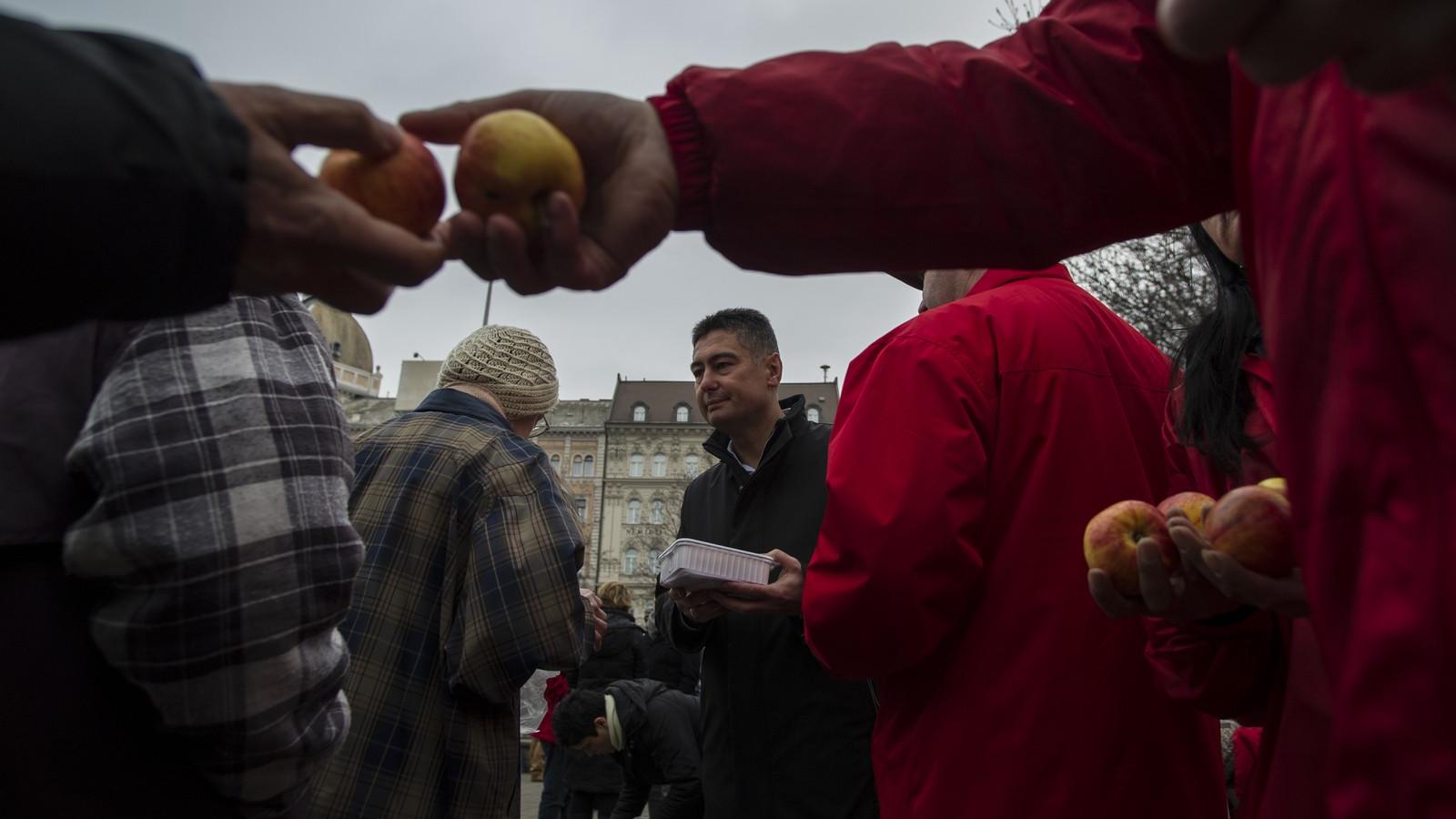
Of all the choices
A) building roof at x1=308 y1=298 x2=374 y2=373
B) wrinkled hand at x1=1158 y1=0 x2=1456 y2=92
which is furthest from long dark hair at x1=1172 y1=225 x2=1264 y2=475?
building roof at x1=308 y1=298 x2=374 y2=373

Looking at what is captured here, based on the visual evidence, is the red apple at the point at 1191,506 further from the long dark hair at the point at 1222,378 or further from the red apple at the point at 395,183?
the red apple at the point at 395,183

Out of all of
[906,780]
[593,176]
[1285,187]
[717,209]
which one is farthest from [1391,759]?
[906,780]

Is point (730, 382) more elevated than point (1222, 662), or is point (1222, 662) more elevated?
point (730, 382)

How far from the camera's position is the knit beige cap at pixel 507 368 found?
3887mm

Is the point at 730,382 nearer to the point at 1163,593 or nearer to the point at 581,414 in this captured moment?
the point at 1163,593

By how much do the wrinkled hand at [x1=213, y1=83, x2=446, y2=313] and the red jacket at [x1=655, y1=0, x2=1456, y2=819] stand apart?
0.43 metres

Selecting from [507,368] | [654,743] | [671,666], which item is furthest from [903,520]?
[671,666]

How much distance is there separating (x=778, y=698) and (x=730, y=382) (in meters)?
1.67

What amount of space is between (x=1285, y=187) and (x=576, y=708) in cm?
635

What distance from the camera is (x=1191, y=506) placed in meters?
1.85

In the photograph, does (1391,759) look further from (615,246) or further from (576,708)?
(576,708)

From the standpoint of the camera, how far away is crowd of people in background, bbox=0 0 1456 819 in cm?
93

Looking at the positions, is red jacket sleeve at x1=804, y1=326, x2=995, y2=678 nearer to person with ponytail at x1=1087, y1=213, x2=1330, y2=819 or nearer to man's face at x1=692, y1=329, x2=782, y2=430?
person with ponytail at x1=1087, y1=213, x2=1330, y2=819

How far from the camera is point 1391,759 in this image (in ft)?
2.88
